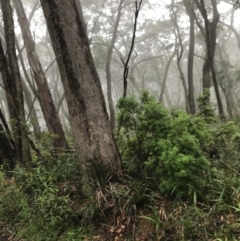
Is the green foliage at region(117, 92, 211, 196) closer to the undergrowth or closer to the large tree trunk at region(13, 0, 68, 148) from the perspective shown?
the undergrowth

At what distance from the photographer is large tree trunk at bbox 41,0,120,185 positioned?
14.4 ft

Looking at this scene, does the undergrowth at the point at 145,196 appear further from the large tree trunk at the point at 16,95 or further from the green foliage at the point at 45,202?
the large tree trunk at the point at 16,95

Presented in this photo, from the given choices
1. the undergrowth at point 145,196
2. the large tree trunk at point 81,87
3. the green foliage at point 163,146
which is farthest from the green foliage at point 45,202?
the green foliage at point 163,146

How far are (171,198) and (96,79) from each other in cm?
213

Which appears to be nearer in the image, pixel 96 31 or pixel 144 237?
pixel 144 237

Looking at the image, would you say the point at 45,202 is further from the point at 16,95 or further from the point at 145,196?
the point at 16,95

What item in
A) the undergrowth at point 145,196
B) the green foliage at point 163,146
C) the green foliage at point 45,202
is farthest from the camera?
the green foliage at point 45,202

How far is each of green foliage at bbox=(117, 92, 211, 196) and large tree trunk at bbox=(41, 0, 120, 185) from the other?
39 cm

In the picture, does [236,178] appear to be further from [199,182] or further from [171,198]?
[171,198]

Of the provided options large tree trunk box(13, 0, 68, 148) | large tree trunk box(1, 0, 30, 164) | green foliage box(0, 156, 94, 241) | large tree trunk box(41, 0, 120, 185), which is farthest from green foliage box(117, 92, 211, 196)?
large tree trunk box(13, 0, 68, 148)

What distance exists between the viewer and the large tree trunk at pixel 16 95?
5.62 m

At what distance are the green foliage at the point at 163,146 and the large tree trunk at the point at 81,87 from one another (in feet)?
1.29

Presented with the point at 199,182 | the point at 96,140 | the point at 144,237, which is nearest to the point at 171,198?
the point at 199,182

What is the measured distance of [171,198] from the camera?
4008mm
